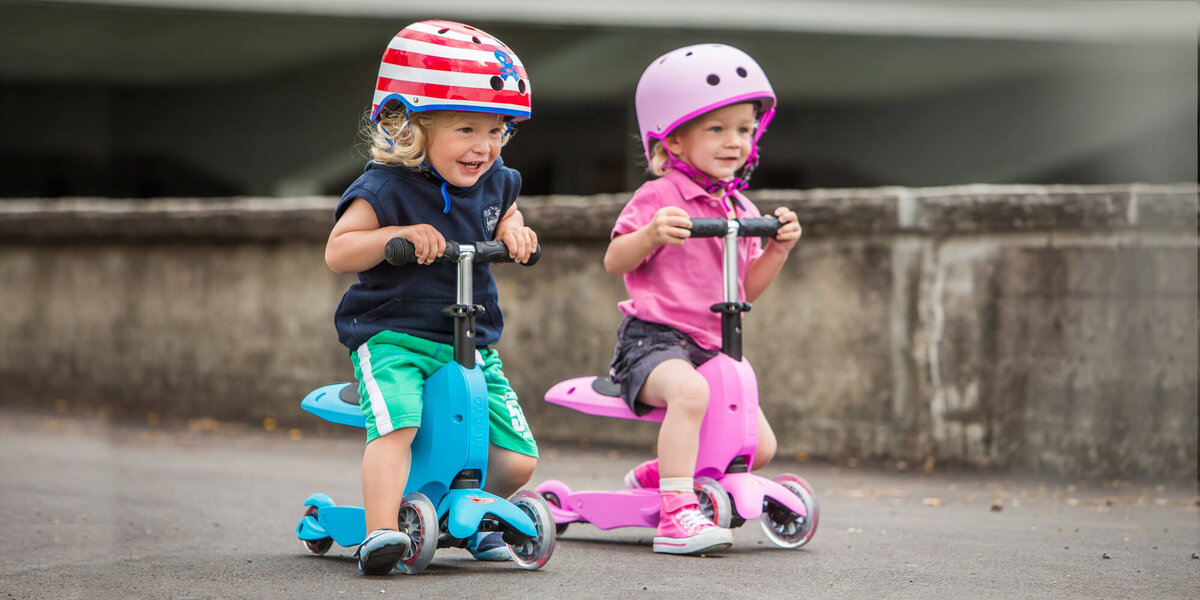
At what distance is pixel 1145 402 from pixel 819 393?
1.45 metres

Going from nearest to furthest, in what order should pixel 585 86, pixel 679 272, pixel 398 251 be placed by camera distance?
pixel 398 251 < pixel 679 272 < pixel 585 86

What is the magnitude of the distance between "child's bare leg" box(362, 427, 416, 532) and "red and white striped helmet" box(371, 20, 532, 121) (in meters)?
0.87

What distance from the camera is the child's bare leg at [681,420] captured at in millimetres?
4035

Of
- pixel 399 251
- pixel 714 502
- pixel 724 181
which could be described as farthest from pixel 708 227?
pixel 399 251

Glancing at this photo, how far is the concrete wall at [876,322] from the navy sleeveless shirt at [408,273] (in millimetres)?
3033

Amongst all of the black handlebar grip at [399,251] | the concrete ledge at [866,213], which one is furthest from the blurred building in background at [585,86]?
the black handlebar grip at [399,251]

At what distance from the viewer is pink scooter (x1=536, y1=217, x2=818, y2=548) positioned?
4.07 metres

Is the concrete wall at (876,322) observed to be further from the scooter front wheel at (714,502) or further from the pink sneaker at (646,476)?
the scooter front wheel at (714,502)

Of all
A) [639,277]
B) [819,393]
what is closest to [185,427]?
[819,393]

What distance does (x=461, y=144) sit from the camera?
3.65 metres

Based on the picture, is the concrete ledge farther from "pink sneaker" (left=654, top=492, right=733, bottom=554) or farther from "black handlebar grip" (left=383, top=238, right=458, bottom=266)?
"black handlebar grip" (left=383, top=238, right=458, bottom=266)

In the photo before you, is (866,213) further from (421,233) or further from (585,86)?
(585,86)

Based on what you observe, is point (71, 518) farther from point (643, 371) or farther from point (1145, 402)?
point (1145, 402)

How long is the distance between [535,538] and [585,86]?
677 centimetres
